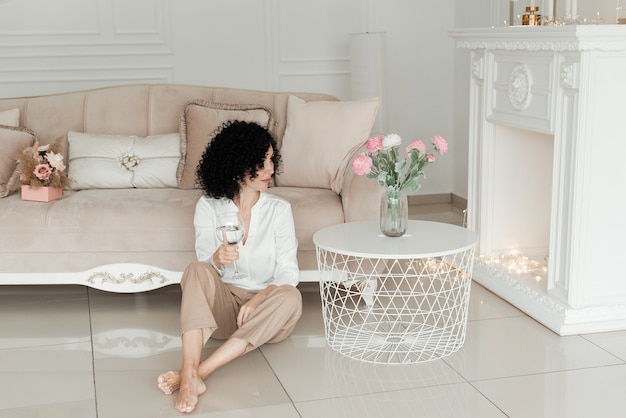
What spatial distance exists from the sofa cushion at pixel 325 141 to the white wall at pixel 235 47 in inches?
63.3

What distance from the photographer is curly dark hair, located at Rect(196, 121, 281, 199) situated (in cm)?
315

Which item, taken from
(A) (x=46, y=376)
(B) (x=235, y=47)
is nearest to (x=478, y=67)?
(B) (x=235, y=47)

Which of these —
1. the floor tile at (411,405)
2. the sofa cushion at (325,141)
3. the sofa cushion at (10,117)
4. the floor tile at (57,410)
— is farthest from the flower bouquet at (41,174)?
the floor tile at (411,405)

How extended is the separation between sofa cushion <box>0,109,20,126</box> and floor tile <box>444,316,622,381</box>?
97.3 inches

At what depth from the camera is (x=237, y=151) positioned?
3174 millimetres

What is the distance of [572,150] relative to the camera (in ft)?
10.5

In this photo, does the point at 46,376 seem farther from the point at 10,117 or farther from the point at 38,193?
the point at 10,117

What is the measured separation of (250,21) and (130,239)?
233 centimetres

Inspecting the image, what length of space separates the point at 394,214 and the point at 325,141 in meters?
0.89

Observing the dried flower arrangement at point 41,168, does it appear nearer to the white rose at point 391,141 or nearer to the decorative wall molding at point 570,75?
the white rose at point 391,141

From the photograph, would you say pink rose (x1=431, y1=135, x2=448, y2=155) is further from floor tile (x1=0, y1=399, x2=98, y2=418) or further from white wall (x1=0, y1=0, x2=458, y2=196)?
white wall (x1=0, y1=0, x2=458, y2=196)

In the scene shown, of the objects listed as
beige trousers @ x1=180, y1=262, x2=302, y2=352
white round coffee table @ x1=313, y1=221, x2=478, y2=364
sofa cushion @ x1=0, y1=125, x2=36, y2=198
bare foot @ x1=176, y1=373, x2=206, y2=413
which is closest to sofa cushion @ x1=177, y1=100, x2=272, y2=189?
sofa cushion @ x1=0, y1=125, x2=36, y2=198


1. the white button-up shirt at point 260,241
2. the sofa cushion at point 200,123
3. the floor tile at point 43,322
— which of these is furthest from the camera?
the sofa cushion at point 200,123

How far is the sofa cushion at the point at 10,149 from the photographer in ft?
12.7
